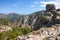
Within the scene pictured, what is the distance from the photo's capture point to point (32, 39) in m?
65.8

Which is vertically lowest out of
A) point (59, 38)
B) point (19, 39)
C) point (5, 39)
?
point (5, 39)

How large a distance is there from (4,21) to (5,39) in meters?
98.9

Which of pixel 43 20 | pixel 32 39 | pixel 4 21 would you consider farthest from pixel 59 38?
pixel 4 21

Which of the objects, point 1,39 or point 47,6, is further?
point 47,6

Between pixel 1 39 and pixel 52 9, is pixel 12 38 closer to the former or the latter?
pixel 1 39

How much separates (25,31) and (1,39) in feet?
86.4

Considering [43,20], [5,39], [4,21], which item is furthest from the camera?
[4,21]

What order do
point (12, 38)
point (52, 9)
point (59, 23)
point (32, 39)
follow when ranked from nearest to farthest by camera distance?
point (32, 39), point (12, 38), point (59, 23), point (52, 9)

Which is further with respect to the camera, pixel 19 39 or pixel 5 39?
pixel 5 39

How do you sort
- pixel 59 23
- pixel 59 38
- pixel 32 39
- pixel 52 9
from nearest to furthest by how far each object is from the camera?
pixel 59 38 → pixel 32 39 → pixel 59 23 → pixel 52 9

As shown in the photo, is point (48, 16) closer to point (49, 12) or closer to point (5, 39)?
point (49, 12)

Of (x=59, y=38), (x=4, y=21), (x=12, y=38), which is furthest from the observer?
(x=4, y=21)

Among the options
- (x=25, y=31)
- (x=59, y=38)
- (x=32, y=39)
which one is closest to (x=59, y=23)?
(x=25, y=31)

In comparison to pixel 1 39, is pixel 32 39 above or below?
above
